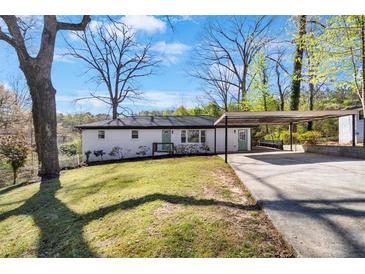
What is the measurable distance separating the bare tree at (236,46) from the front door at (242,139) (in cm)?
841

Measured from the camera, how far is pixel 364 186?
5.55m

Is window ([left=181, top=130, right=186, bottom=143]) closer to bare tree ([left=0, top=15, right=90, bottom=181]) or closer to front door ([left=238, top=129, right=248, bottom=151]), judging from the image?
front door ([left=238, top=129, right=248, bottom=151])

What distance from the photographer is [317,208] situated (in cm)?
418

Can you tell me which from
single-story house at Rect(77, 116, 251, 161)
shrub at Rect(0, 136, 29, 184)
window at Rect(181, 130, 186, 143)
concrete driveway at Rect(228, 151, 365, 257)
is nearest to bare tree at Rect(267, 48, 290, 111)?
single-story house at Rect(77, 116, 251, 161)

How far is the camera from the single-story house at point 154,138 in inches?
654

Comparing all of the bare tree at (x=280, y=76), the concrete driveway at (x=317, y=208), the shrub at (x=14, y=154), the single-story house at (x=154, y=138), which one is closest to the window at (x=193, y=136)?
the single-story house at (x=154, y=138)

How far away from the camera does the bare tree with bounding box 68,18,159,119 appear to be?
26.2 metres

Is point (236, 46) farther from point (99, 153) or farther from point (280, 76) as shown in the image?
point (99, 153)

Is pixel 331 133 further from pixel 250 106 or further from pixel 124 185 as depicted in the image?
pixel 124 185

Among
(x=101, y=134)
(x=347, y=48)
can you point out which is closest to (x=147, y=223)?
(x=347, y=48)

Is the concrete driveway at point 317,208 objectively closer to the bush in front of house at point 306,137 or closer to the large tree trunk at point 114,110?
the bush in front of house at point 306,137

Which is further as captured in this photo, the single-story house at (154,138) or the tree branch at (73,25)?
the single-story house at (154,138)

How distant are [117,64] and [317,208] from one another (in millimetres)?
26928
